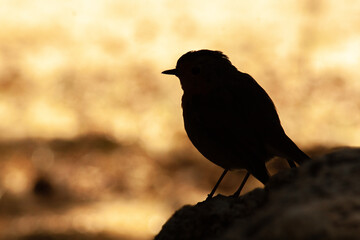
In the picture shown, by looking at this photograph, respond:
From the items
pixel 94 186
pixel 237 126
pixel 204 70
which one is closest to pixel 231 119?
pixel 237 126

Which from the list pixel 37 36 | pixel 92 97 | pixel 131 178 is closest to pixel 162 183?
pixel 131 178

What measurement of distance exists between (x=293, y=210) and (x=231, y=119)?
2.15 m

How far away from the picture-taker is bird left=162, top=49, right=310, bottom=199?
6227 mm

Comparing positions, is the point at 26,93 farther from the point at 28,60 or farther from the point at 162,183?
the point at 162,183

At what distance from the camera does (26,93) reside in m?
11.9

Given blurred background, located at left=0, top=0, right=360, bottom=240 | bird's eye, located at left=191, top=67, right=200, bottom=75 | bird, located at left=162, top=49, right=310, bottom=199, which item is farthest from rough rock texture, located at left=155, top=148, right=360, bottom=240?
blurred background, located at left=0, top=0, right=360, bottom=240

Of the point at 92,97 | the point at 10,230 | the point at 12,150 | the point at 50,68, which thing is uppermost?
the point at 50,68

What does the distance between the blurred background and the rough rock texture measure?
14.0ft

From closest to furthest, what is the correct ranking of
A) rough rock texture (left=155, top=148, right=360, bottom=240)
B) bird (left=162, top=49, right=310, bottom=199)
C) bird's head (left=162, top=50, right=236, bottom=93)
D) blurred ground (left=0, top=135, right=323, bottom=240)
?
rough rock texture (left=155, top=148, right=360, bottom=240) → bird (left=162, top=49, right=310, bottom=199) → bird's head (left=162, top=50, right=236, bottom=93) → blurred ground (left=0, top=135, right=323, bottom=240)

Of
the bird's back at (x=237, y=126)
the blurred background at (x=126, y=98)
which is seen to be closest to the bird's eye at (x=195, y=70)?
the bird's back at (x=237, y=126)

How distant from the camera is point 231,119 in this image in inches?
248

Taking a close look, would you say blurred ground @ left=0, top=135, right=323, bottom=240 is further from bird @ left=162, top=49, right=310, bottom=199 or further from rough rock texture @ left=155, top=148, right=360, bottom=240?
rough rock texture @ left=155, top=148, right=360, bottom=240

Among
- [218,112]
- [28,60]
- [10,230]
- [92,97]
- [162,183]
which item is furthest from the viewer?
[28,60]

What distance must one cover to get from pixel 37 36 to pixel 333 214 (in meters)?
9.85
